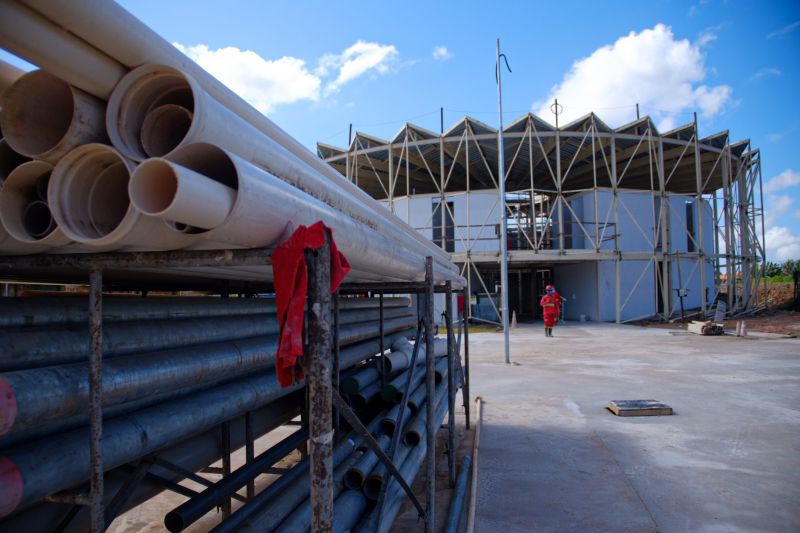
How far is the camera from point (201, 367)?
8.14 ft

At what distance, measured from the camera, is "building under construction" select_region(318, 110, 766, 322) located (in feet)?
71.0

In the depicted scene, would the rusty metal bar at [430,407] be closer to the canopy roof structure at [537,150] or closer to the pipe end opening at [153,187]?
the pipe end opening at [153,187]

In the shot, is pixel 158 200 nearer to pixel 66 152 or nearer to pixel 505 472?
pixel 66 152

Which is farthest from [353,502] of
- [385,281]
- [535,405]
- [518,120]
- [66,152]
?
[518,120]

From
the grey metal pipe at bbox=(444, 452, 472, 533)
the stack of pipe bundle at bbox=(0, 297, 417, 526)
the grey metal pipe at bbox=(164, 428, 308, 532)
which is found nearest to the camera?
the stack of pipe bundle at bbox=(0, 297, 417, 526)

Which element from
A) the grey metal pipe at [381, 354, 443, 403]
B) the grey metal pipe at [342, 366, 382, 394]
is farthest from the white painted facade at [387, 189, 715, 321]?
the grey metal pipe at [342, 366, 382, 394]

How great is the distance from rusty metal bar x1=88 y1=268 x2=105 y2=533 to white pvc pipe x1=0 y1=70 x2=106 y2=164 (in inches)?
21.3

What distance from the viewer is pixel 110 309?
2375mm

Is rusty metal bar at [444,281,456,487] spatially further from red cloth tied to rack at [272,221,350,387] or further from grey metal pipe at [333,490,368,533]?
red cloth tied to rack at [272,221,350,387]

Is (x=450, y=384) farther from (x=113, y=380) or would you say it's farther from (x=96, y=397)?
(x=96, y=397)

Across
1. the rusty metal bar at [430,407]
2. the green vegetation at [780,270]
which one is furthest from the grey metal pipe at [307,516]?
the green vegetation at [780,270]

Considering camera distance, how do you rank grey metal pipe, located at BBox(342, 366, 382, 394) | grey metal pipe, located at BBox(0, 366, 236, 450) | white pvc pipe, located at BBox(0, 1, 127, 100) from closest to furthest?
white pvc pipe, located at BBox(0, 1, 127, 100) → grey metal pipe, located at BBox(0, 366, 236, 450) → grey metal pipe, located at BBox(342, 366, 382, 394)

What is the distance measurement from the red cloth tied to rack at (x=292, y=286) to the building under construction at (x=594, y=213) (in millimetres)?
19900

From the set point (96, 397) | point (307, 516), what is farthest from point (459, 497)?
point (96, 397)
